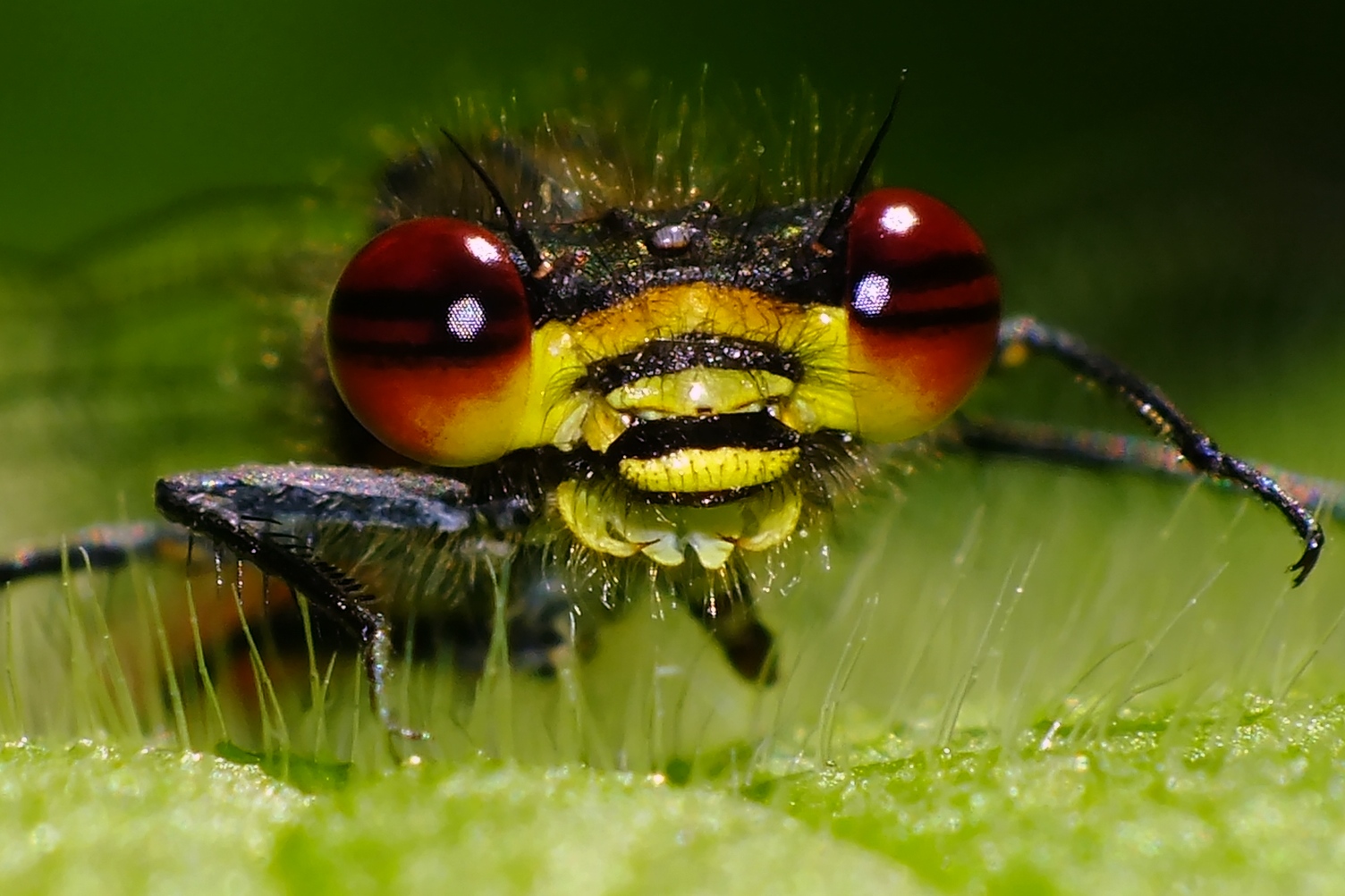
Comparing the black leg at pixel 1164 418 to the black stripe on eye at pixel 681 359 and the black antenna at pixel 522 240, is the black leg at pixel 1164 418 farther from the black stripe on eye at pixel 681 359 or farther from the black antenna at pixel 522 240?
the black antenna at pixel 522 240

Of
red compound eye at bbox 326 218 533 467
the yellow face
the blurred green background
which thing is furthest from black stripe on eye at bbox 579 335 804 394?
the blurred green background

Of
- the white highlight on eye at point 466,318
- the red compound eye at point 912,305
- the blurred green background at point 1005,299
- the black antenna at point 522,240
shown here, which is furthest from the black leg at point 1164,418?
the white highlight on eye at point 466,318

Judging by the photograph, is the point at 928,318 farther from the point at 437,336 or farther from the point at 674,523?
the point at 437,336

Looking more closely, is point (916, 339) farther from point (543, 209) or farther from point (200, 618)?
point (200, 618)

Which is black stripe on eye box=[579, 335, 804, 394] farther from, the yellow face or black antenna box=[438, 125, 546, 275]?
black antenna box=[438, 125, 546, 275]

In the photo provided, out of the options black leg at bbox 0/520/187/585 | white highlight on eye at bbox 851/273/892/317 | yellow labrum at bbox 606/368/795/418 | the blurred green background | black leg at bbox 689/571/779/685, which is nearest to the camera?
the blurred green background

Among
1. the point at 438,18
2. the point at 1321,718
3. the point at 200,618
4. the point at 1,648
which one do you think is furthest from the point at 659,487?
the point at 438,18

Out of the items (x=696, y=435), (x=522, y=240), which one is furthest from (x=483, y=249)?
(x=696, y=435)
